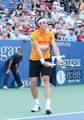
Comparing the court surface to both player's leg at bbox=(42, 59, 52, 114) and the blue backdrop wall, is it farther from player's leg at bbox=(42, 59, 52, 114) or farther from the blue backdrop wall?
the blue backdrop wall

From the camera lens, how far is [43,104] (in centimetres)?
1193

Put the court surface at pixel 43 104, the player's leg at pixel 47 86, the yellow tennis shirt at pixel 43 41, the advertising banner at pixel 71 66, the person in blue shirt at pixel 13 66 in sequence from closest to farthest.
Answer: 1. the court surface at pixel 43 104
2. the player's leg at pixel 47 86
3. the yellow tennis shirt at pixel 43 41
4. the person in blue shirt at pixel 13 66
5. the advertising banner at pixel 71 66

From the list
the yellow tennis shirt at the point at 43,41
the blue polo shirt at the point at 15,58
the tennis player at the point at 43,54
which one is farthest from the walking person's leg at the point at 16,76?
the yellow tennis shirt at the point at 43,41

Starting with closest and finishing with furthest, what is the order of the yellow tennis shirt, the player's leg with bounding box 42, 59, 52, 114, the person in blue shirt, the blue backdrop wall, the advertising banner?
the player's leg with bounding box 42, 59, 52, 114, the yellow tennis shirt, the person in blue shirt, the blue backdrop wall, the advertising banner

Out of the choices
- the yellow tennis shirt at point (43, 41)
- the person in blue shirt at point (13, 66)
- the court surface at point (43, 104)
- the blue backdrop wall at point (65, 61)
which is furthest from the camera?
the blue backdrop wall at point (65, 61)

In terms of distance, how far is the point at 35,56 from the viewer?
34.0 ft

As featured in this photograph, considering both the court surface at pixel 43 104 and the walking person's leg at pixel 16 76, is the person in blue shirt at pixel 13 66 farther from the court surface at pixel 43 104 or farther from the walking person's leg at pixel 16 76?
the court surface at pixel 43 104

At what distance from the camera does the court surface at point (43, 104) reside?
984cm

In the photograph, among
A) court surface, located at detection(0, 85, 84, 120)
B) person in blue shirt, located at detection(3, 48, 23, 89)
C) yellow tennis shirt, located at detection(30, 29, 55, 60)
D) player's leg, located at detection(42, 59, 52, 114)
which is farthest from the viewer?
person in blue shirt, located at detection(3, 48, 23, 89)

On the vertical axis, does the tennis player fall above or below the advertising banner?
above

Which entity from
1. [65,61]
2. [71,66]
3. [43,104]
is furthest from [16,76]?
[43,104]

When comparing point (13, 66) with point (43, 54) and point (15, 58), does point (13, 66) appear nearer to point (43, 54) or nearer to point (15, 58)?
point (15, 58)

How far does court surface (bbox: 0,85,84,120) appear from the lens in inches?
388

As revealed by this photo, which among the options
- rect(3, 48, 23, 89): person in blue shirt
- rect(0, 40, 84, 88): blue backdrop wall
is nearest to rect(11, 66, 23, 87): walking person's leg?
rect(3, 48, 23, 89): person in blue shirt
